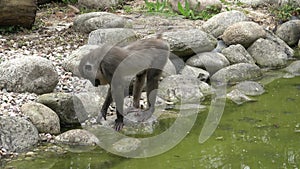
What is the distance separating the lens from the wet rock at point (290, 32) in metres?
12.4

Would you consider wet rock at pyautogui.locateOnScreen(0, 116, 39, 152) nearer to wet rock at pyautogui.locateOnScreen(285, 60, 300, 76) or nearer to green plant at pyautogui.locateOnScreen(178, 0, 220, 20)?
wet rock at pyautogui.locateOnScreen(285, 60, 300, 76)

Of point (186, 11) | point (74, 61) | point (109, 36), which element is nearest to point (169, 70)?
point (109, 36)

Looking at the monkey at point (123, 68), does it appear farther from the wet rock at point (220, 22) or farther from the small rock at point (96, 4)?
the small rock at point (96, 4)

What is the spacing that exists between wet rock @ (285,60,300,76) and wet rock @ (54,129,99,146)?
502 centimetres

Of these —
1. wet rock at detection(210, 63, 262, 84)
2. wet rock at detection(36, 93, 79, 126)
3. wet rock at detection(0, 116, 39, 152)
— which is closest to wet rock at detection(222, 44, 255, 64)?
wet rock at detection(210, 63, 262, 84)

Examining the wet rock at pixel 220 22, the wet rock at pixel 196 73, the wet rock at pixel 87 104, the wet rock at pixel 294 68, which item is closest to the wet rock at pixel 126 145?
the wet rock at pixel 87 104

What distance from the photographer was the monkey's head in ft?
22.0

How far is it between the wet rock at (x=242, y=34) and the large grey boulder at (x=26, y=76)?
15.2 ft

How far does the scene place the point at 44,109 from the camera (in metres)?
7.12

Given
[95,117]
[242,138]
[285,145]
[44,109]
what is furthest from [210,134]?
[44,109]

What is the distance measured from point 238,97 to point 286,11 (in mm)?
5140

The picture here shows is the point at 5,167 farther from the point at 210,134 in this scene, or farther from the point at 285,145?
the point at 285,145

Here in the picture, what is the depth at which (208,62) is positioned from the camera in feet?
33.8

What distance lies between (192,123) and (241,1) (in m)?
7.35
